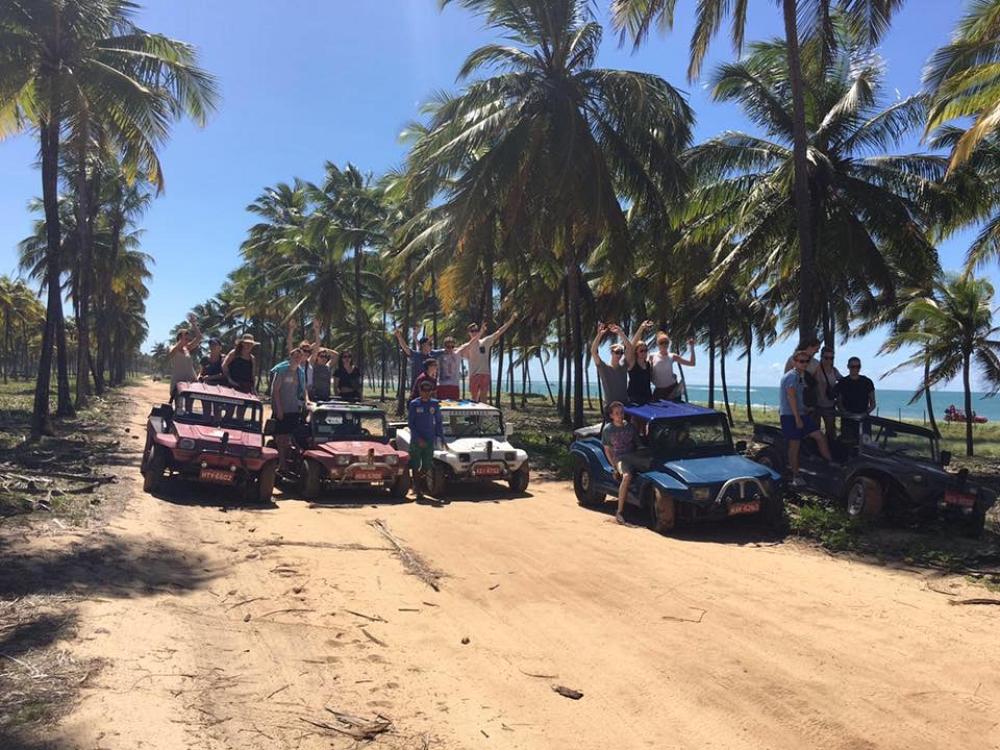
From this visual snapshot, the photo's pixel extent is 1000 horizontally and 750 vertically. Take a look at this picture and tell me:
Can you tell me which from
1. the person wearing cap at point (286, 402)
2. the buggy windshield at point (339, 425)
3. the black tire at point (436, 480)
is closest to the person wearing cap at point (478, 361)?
the buggy windshield at point (339, 425)

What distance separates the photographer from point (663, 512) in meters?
8.98

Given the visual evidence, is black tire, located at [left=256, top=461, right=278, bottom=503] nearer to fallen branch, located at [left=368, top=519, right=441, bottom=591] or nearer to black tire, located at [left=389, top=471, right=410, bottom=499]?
black tire, located at [left=389, top=471, right=410, bottom=499]

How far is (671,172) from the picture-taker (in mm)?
16266

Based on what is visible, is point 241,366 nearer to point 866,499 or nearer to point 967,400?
point 866,499

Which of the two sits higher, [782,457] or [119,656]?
[782,457]

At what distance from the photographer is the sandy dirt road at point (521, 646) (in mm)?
4059

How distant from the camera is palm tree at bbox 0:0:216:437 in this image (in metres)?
14.7

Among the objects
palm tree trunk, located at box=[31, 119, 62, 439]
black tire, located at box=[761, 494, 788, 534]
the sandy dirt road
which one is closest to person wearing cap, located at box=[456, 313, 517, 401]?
the sandy dirt road

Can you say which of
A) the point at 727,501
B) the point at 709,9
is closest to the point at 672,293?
the point at 709,9

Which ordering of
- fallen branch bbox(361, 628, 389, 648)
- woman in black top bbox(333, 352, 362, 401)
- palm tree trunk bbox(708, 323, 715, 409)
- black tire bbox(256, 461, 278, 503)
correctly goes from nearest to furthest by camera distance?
fallen branch bbox(361, 628, 389, 648) → black tire bbox(256, 461, 278, 503) → woman in black top bbox(333, 352, 362, 401) → palm tree trunk bbox(708, 323, 715, 409)

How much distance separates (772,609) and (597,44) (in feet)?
49.3

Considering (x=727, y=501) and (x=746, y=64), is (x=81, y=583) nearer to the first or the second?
(x=727, y=501)

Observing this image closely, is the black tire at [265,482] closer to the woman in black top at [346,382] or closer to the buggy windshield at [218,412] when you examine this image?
the buggy windshield at [218,412]

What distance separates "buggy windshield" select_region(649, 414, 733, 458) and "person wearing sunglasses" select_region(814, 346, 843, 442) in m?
1.44
